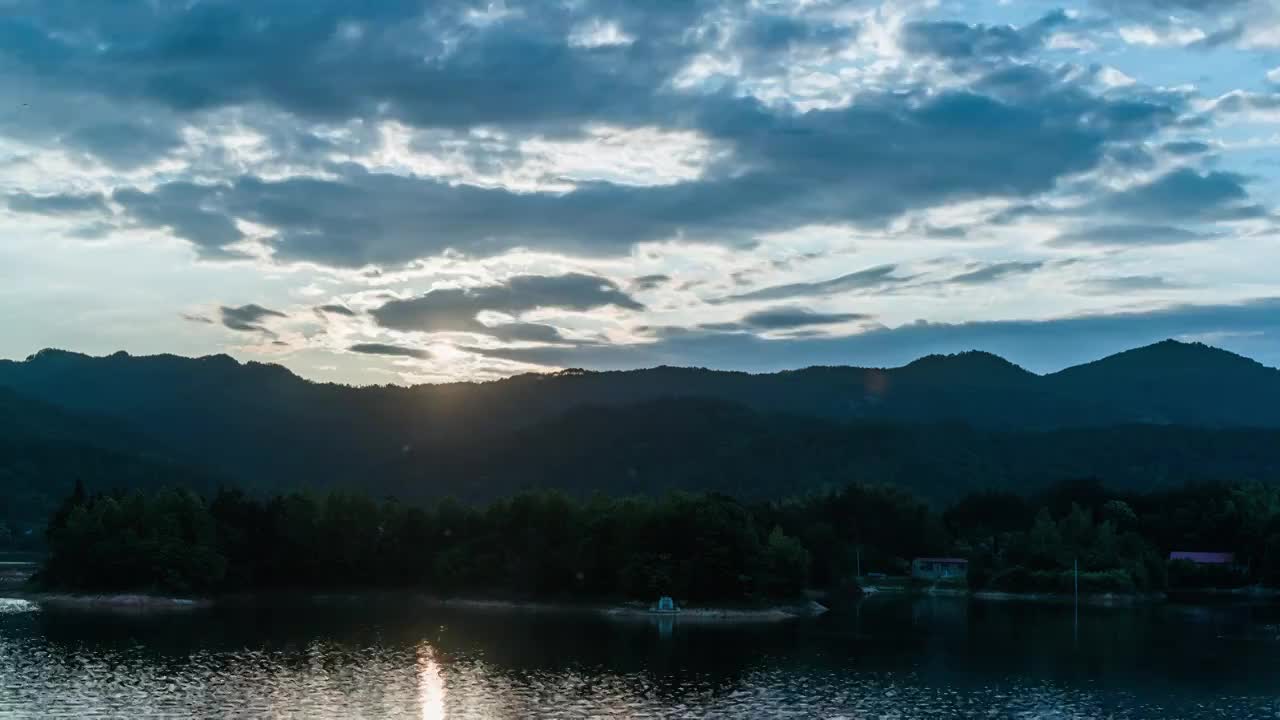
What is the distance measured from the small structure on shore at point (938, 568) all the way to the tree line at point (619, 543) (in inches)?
93.2

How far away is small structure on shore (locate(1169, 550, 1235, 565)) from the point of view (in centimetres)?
12138

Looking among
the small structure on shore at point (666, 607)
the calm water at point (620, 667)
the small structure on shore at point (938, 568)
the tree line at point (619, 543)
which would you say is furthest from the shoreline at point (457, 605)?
the small structure on shore at point (938, 568)

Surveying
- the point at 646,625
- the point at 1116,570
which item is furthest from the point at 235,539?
the point at 1116,570

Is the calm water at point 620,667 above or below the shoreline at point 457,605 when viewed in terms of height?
above

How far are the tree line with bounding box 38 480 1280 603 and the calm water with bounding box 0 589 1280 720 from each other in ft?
31.0

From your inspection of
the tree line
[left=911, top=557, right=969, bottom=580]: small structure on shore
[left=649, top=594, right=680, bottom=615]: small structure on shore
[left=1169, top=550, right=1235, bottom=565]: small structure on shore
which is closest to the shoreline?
[left=649, top=594, right=680, bottom=615]: small structure on shore

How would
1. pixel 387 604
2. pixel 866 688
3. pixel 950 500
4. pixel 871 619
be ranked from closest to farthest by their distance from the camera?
pixel 866 688 → pixel 871 619 → pixel 387 604 → pixel 950 500

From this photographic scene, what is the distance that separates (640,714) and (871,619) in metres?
44.9

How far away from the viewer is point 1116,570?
110250 millimetres

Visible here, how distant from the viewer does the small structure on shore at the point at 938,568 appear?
12769cm

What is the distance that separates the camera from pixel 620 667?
5803 centimetres

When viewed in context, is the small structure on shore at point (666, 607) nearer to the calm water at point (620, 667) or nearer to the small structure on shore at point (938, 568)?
the calm water at point (620, 667)

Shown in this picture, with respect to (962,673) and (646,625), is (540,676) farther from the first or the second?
(646,625)

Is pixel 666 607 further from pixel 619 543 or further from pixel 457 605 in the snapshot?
pixel 457 605
